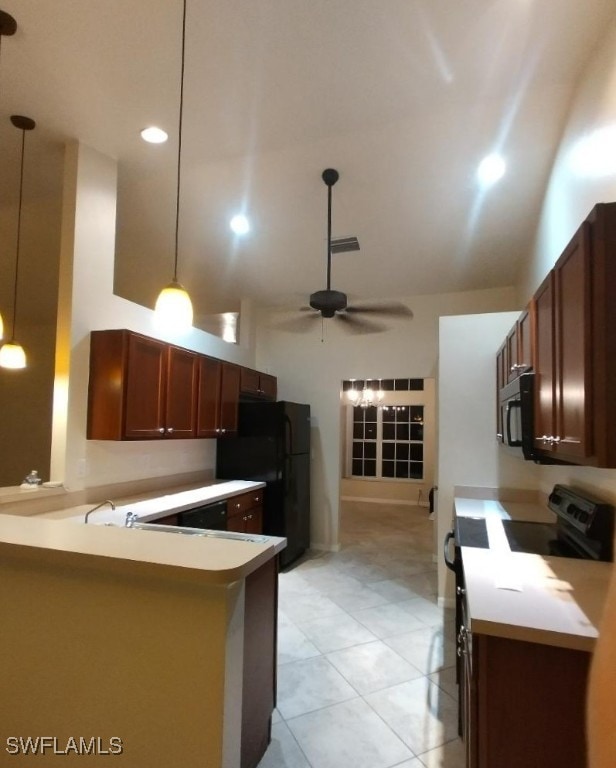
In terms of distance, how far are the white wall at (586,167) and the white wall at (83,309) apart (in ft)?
9.73

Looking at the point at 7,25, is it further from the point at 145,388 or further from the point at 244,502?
the point at 244,502

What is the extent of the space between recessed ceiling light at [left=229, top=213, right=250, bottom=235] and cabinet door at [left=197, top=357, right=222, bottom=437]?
128cm

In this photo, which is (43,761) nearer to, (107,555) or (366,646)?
(107,555)

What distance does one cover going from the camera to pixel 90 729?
1.27m

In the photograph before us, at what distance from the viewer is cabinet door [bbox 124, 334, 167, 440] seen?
9.16 feet

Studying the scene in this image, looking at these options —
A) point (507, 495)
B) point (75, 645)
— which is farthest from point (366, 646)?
point (75, 645)

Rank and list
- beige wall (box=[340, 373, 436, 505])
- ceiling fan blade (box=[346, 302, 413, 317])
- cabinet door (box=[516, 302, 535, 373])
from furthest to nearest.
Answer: beige wall (box=[340, 373, 436, 505]) < ceiling fan blade (box=[346, 302, 413, 317]) < cabinet door (box=[516, 302, 535, 373])

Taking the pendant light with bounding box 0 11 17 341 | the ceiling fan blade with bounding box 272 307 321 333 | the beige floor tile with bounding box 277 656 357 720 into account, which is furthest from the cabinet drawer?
the pendant light with bounding box 0 11 17 341

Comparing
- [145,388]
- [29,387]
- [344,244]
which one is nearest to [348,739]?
[145,388]

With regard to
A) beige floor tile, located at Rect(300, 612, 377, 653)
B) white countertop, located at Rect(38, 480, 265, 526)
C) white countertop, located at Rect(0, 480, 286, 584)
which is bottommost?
beige floor tile, located at Rect(300, 612, 377, 653)

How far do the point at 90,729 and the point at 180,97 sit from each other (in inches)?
116

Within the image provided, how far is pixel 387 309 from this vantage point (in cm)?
295

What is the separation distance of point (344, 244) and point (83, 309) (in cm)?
232

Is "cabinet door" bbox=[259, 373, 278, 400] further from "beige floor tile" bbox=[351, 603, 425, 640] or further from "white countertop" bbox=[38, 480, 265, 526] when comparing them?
"beige floor tile" bbox=[351, 603, 425, 640]
